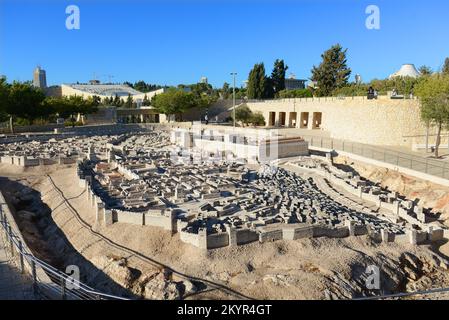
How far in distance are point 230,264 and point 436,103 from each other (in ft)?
61.3

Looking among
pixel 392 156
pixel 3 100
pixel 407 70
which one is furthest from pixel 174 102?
pixel 407 70

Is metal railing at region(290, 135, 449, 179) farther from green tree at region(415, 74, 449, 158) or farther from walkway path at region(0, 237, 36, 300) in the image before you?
walkway path at region(0, 237, 36, 300)

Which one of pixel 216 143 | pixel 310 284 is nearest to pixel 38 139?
pixel 216 143

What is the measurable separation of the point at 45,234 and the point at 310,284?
10.0 meters

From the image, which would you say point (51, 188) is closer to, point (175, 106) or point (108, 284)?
point (108, 284)

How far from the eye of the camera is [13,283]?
7.59 metres

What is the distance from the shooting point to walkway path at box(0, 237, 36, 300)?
715cm

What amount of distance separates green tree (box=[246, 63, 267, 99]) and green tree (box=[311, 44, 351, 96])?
311 inches

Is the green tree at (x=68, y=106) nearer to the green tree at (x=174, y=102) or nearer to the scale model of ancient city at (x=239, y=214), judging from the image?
→ the green tree at (x=174, y=102)

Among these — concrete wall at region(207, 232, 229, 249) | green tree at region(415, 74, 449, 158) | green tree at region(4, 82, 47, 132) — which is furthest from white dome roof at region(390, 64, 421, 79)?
concrete wall at region(207, 232, 229, 249)

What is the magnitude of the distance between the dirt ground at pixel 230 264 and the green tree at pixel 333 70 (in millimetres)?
40448

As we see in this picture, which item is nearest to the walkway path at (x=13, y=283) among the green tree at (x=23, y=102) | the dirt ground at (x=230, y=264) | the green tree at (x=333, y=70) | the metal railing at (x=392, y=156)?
the dirt ground at (x=230, y=264)

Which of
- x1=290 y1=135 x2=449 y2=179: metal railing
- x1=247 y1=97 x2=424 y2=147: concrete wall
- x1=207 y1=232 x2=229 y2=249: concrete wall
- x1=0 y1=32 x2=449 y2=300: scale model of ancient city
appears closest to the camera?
x1=0 y1=32 x2=449 y2=300: scale model of ancient city
